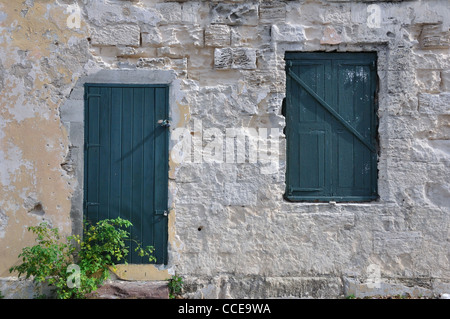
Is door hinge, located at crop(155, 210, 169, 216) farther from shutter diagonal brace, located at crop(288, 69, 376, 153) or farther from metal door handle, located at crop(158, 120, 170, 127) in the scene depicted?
shutter diagonal brace, located at crop(288, 69, 376, 153)

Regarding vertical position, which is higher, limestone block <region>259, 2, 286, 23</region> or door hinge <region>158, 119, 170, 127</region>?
limestone block <region>259, 2, 286, 23</region>

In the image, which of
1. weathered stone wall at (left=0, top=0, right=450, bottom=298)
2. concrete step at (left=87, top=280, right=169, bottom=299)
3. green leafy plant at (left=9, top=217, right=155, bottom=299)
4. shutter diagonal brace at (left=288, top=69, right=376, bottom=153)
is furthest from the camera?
shutter diagonal brace at (left=288, top=69, right=376, bottom=153)

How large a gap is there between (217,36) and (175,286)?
8.05ft

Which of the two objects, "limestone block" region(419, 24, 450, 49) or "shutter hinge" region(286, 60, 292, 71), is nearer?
"limestone block" region(419, 24, 450, 49)

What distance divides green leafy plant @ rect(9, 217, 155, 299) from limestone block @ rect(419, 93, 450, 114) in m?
2.98

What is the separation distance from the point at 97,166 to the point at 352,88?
2633 millimetres

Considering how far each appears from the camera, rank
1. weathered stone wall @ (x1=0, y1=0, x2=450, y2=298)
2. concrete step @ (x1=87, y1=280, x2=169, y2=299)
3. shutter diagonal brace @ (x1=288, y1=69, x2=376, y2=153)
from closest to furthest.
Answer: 1. concrete step @ (x1=87, y1=280, x2=169, y2=299)
2. weathered stone wall @ (x1=0, y1=0, x2=450, y2=298)
3. shutter diagonal brace @ (x1=288, y1=69, x2=376, y2=153)

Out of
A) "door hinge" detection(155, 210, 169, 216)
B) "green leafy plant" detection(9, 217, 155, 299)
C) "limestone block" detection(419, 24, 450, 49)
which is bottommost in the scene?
"green leafy plant" detection(9, 217, 155, 299)

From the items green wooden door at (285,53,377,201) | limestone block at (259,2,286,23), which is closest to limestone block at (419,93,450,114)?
green wooden door at (285,53,377,201)

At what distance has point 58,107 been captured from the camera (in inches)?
163

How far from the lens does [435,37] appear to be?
4.15 meters

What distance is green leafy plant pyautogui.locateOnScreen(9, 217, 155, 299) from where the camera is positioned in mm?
3840

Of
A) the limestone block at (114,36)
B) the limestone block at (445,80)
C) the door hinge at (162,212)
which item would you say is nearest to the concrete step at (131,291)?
the door hinge at (162,212)

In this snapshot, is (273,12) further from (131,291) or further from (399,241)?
(131,291)
